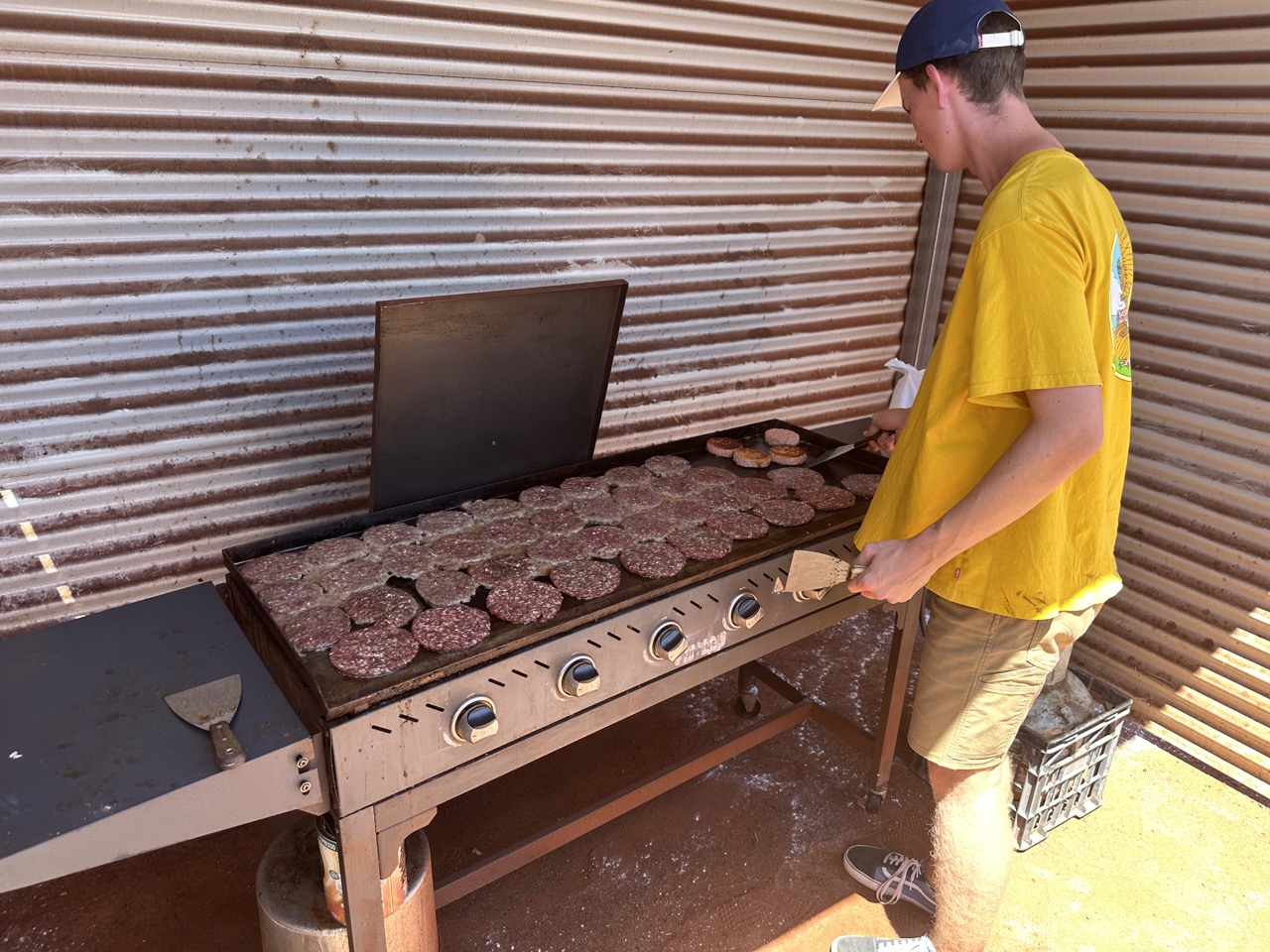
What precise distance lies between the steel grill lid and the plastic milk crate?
227 centimetres

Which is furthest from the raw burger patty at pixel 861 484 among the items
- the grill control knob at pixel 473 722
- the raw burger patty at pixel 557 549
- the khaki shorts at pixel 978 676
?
the grill control knob at pixel 473 722

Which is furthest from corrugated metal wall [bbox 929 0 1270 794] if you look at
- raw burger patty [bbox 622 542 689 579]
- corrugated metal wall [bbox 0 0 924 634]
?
raw burger patty [bbox 622 542 689 579]

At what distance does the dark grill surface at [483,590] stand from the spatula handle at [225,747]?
183 millimetres

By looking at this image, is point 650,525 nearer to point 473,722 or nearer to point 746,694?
point 473,722

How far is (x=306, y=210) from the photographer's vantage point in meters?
2.91

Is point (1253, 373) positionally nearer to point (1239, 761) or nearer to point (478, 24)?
point (1239, 761)

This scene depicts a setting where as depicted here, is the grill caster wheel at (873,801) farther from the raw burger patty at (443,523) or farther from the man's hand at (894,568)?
the raw burger patty at (443,523)

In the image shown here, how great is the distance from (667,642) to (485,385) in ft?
3.77

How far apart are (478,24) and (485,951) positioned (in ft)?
11.0

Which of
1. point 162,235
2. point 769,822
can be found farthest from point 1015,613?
point 162,235

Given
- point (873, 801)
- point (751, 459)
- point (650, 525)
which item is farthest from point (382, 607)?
point (873, 801)

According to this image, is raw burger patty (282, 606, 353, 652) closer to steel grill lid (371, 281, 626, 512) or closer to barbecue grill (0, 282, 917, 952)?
barbecue grill (0, 282, 917, 952)

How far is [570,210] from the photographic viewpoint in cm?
354

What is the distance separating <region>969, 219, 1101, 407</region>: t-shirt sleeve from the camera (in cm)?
198
